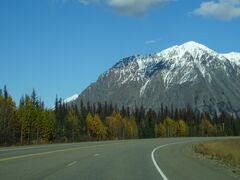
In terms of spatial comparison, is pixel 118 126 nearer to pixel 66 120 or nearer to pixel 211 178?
pixel 66 120

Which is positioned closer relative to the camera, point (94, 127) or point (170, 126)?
point (94, 127)

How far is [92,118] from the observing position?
15362 cm

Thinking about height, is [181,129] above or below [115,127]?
above

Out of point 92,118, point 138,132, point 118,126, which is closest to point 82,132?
point 92,118

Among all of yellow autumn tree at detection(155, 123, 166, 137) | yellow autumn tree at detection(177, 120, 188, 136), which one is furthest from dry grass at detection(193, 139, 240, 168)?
yellow autumn tree at detection(177, 120, 188, 136)

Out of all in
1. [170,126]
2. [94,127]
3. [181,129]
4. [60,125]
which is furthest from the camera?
[181,129]

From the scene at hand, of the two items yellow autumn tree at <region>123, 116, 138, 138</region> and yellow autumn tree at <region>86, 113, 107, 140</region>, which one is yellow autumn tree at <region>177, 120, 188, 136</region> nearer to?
yellow autumn tree at <region>123, 116, 138, 138</region>

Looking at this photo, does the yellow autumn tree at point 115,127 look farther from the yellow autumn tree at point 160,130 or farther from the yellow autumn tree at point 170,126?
the yellow autumn tree at point 170,126

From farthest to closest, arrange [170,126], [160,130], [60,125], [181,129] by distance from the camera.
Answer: [181,129]
[170,126]
[160,130]
[60,125]

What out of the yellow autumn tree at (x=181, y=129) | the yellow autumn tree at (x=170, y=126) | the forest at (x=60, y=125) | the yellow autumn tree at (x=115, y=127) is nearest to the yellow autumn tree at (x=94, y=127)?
the forest at (x=60, y=125)

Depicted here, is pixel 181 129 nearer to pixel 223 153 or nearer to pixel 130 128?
pixel 130 128

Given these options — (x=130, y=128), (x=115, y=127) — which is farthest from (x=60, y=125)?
(x=130, y=128)

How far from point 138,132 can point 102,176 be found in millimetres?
167502

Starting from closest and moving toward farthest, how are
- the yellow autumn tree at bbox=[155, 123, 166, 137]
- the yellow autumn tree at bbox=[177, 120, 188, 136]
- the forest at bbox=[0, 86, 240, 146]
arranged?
1. the forest at bbox=[0, 86, 240, 146]
2. the yellow autumn tree at bbox=[155, 123, 166, 137]
3. the yellow autumn tree at bbox=[177, 120, 188, 136]
